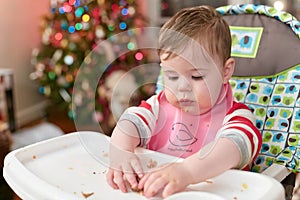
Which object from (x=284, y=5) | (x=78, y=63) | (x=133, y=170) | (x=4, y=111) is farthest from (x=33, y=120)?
(x=133, y=170)

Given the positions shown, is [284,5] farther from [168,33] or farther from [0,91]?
[168,33]

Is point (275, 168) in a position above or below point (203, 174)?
below

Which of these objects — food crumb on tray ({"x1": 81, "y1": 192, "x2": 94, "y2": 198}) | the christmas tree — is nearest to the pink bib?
food crumb on tray ({"x1": 81, "y1": 192, "x2": 94, "y2": 198})

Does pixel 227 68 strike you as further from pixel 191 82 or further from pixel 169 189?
pixel 169 189

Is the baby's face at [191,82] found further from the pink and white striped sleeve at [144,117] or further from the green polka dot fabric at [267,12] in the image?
the green polka dot fabric at [267,12]

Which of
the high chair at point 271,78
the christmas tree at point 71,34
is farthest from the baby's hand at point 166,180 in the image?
the christmas tree at point 71,34

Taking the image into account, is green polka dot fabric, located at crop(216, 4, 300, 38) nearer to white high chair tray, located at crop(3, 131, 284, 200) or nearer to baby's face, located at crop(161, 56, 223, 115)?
baby's face, located at crop(161, 56, 223, 115)

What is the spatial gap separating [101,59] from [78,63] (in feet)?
7.12

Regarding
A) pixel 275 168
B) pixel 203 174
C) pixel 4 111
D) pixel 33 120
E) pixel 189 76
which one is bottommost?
pixel 33 120

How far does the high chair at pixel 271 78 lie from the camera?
1.22 m

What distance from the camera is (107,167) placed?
1003mm

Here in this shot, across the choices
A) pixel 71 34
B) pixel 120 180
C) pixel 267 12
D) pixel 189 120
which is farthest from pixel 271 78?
pixel 71 34

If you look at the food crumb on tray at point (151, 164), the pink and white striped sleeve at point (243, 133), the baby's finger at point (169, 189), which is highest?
the pink and white striped sleeve at point (243, 133)

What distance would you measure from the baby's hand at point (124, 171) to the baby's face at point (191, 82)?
16 centimetres
